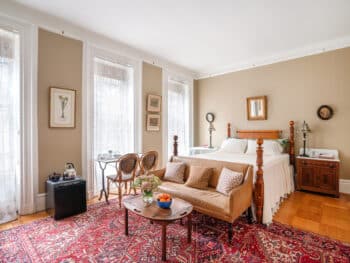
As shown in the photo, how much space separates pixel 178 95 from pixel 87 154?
3.04 metres

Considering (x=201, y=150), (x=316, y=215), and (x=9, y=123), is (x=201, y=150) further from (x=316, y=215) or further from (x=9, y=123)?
(x=9, y=123)

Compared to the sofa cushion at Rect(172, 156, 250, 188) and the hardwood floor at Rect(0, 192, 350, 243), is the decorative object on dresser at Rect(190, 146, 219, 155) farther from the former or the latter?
the hardwood floor at Rect(0, 192, 350, 243)

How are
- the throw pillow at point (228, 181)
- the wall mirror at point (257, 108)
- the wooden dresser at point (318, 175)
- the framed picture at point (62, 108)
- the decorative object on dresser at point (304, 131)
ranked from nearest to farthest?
1. the throw pillow at point (228, 181)
2. the framed picture at point (62, 108)
3. the wooden dresser at point (318, 175)
4. the decorative object on dresser at point (304, 131)
5. the wall mirror at point (257, 108)

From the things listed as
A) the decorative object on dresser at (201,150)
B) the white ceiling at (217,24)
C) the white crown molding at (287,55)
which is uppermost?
the white ceiling at (217,24)

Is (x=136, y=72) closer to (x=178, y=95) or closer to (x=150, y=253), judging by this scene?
(x=178, y=95)

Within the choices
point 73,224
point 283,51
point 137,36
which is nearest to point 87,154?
point 73,224

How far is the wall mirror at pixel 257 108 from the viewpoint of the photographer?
478 cm

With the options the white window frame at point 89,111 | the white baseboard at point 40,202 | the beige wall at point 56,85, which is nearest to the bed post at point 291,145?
the white window frame at point 89,111

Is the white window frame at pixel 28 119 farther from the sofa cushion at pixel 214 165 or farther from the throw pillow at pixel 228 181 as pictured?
the throw pillow at pixel 228 181

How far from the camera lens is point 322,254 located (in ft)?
6.51

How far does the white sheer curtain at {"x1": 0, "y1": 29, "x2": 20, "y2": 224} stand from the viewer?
2.70 meters

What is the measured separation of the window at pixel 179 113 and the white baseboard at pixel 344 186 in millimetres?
3562

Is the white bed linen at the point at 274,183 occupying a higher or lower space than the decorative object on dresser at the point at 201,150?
lower

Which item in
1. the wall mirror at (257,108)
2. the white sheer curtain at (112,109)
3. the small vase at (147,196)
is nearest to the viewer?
the small vase at (147,196)
